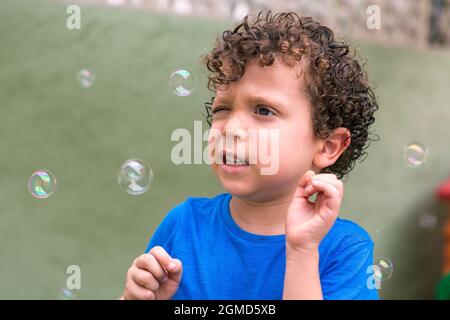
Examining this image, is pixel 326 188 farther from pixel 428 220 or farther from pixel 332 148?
pixel 428 220

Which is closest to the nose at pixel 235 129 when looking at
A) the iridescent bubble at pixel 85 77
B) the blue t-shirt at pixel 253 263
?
the blue t-shirt at pixel 253 263

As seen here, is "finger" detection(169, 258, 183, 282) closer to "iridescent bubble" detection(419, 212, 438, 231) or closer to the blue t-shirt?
the blue t-shirt

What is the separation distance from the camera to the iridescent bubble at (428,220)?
170 inches

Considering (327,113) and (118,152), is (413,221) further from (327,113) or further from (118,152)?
(327,113)

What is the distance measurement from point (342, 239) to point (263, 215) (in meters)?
0.19

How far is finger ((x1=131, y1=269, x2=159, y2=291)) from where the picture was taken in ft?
4.83

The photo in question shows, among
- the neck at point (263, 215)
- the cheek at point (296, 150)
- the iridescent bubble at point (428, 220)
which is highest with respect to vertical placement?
the iridescent bubble at point (428, 220)

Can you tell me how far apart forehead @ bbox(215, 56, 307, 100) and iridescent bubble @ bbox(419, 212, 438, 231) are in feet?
9.79

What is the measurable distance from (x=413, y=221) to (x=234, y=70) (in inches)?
118

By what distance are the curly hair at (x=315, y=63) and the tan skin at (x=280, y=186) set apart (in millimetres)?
27

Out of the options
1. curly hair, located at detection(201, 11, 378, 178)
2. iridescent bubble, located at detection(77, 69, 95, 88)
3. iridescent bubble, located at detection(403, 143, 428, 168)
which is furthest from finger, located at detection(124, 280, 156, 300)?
iridescent bubble, located at detection(77, 69, 95, 88)

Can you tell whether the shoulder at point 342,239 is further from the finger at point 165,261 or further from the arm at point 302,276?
the finger at point 165,261

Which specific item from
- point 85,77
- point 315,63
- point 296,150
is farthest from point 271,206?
point 85,77
